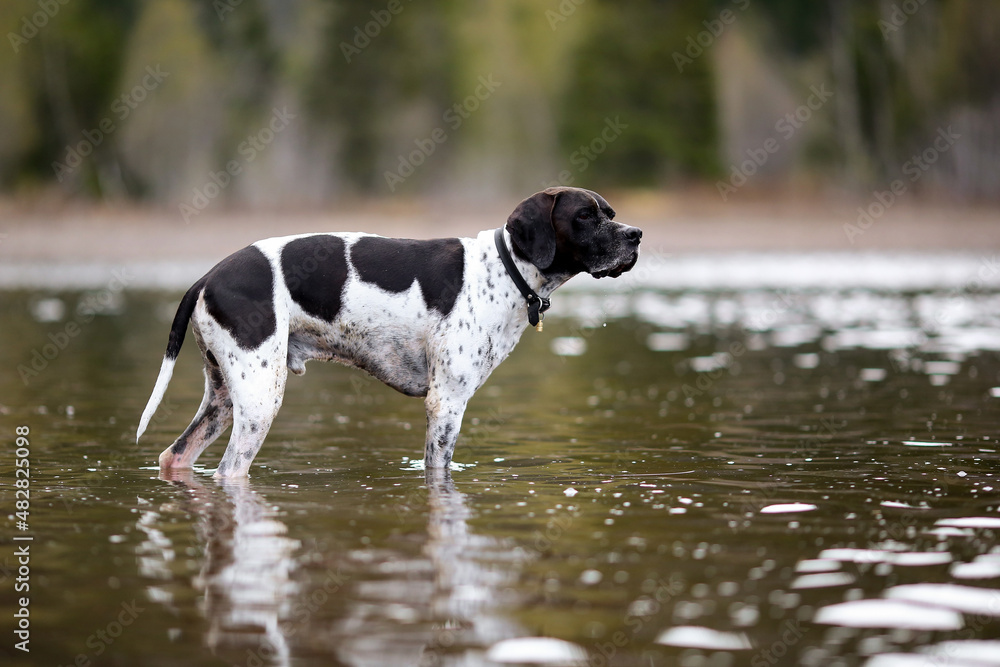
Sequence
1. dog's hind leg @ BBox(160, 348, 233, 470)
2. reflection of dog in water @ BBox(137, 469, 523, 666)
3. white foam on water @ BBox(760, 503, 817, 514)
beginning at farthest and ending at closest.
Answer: dog's hind leg @ BBox(160, 348, 233, 470), white foam on water @ BBox(760, 503, 817, 514), reflection of dog in water @ BBox(137, 469, 523, 666)

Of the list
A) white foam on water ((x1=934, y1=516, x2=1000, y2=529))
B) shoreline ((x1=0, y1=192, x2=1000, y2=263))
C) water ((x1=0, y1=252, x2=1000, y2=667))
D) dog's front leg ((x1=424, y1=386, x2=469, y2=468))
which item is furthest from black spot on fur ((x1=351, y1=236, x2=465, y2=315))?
shoreline ((x1=0, y1=192, x2=1000, y2=263))

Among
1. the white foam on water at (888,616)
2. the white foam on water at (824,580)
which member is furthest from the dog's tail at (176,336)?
the white foam on water at (888,616)

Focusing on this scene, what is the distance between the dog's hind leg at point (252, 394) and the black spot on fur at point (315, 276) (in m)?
0.28

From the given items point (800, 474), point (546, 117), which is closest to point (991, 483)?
point (800, 474)

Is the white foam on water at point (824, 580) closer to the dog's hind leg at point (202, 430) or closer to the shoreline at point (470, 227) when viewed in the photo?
the dog's hind leg at point (202, 430)

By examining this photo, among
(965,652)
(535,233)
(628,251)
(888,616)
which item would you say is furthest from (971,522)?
(535,233)

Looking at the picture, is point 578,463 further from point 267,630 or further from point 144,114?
point 144,114

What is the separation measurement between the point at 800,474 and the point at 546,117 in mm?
39897

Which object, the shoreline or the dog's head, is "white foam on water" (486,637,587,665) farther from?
the shoreline

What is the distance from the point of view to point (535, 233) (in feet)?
23.9

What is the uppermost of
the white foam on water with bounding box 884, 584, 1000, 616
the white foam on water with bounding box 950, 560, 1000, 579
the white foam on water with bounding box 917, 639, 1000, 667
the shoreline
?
the shoreline

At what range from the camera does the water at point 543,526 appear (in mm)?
4293

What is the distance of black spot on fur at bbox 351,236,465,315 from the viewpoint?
23.6ft

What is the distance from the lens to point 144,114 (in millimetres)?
44844
